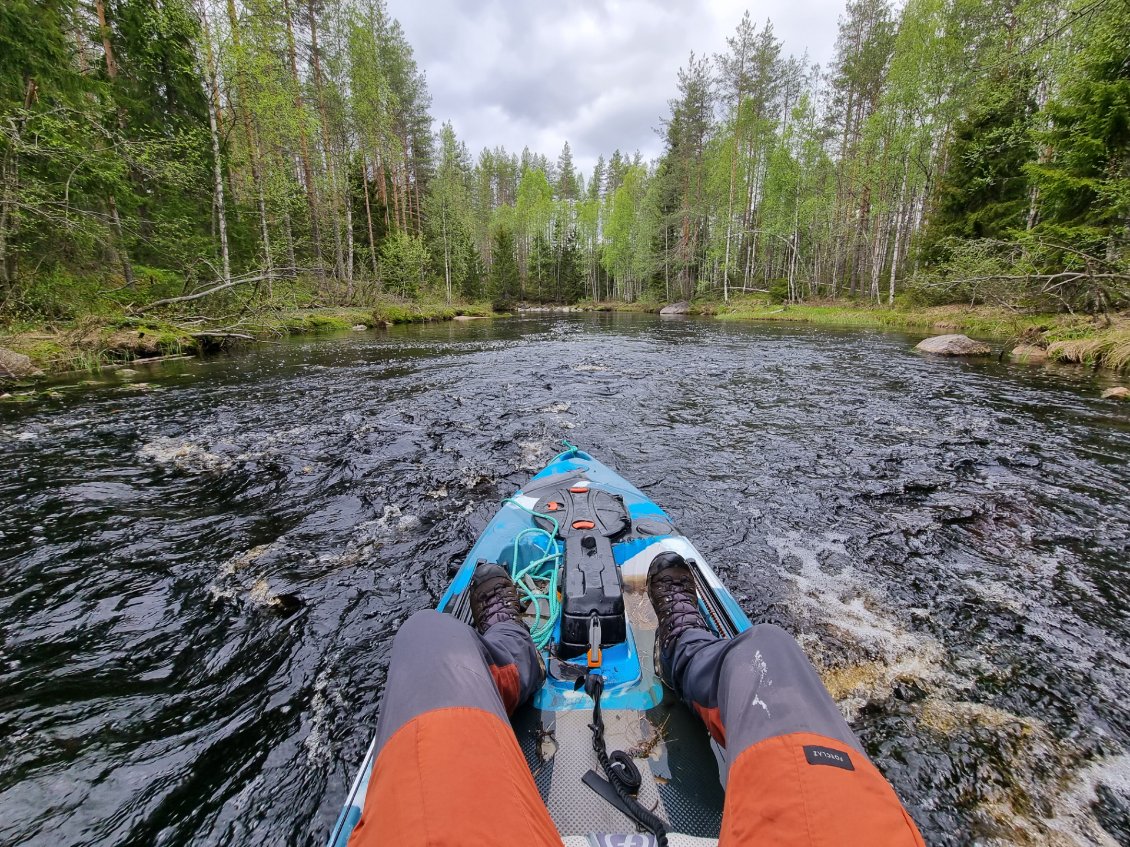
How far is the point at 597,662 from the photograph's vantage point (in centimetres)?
205

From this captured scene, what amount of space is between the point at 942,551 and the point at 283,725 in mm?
4407

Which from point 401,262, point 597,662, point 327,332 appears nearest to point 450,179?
point 401,262

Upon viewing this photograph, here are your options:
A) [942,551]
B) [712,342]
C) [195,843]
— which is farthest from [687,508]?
[712,342]

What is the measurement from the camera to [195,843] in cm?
164

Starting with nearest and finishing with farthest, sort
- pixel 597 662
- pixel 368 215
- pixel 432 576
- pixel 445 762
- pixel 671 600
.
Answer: pixel 445 762
pixel 597 662
pixel 671 600
pixel 432 576
pixel 368 215

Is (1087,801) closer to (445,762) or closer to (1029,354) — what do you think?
(445,762)

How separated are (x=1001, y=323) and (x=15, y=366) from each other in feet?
77.6

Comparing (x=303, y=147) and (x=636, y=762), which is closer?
(x=636, y=762)

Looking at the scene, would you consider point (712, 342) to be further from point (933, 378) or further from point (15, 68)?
point (15, 68)

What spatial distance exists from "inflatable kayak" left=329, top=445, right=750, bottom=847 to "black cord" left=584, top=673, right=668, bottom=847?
36mm

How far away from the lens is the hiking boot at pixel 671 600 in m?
2.19

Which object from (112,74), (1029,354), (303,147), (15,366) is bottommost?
(1029,354)

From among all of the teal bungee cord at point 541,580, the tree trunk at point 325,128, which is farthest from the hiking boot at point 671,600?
the tree trunk at point 325,128

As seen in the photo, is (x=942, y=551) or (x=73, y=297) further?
(x=73, y=297)
